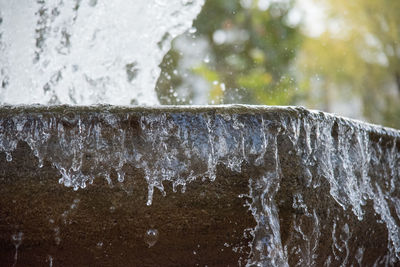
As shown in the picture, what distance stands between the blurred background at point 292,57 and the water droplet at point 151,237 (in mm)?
10649

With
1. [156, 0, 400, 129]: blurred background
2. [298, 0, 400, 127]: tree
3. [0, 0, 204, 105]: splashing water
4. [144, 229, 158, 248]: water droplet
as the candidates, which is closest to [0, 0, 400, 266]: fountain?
[144, 229, 158, 248]: water droplet

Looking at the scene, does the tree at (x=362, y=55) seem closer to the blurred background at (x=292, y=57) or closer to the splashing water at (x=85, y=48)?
the blurred background at (x=292, y=57)

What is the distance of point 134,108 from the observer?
186cm

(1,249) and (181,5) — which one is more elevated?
(181,5)

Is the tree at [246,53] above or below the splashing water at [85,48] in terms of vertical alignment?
above

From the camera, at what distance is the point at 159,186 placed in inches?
72.6

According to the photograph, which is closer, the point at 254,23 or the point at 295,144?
the point at 295,144

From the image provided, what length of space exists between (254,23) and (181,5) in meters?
9.51

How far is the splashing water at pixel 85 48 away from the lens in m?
4.08

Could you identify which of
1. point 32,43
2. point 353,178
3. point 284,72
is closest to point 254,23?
point 284,72

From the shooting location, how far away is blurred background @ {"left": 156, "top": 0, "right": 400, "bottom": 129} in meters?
13.0

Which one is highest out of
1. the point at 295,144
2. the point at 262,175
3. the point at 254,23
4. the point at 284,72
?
the point at 254,23

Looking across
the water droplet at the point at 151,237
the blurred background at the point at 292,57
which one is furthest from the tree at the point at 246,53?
the water droplet at the point at 151,237

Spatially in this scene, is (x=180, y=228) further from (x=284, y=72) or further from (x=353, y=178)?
(x=284, y=72)
